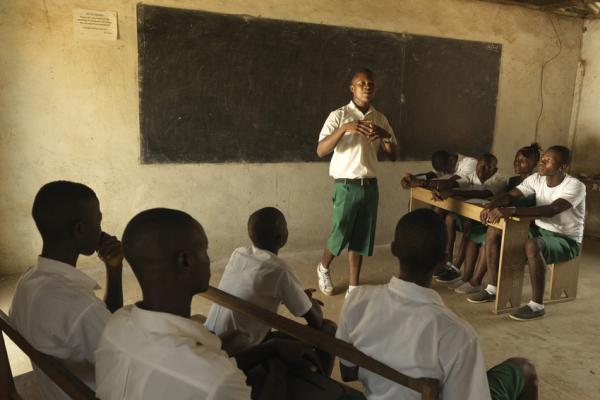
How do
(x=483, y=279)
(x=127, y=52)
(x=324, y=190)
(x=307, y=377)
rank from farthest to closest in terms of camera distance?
(x=324, y=190)
(x=483, y=279)
(x=127, y=52)
(x=307, y=377)

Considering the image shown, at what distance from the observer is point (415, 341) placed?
1.31m

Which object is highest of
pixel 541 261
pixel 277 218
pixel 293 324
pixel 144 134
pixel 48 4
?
pixel 48 4

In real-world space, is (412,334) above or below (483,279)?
above

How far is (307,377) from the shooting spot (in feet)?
4.85

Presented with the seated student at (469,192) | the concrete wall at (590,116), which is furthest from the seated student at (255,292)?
the concrete wall at (590,116)

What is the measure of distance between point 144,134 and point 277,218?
2.39 m

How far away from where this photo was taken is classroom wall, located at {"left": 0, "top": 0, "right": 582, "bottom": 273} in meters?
3.69

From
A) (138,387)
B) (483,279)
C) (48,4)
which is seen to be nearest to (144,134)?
(48,4)

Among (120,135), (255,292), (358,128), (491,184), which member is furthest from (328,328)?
(120,135)

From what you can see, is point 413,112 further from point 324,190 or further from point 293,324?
point 293,324

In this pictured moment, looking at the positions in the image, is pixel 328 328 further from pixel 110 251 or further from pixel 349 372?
pixel 110 251

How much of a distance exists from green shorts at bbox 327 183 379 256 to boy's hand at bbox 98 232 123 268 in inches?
81.6

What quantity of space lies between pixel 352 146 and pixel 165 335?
2.77m

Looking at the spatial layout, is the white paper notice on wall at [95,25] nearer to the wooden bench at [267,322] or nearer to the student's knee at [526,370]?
the wooden bench at [267,322]
